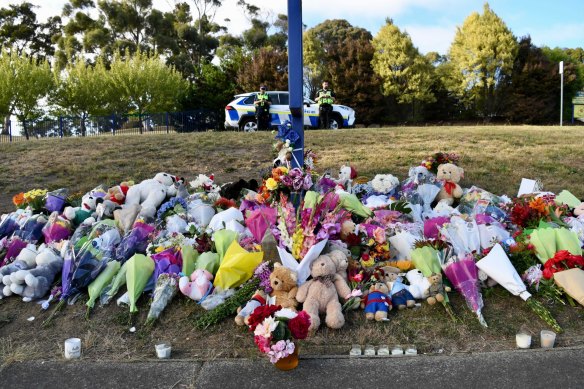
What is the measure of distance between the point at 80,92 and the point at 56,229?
25572 millimetres

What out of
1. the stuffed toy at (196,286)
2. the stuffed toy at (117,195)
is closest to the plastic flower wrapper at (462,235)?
the stuffed toy at (196,286)

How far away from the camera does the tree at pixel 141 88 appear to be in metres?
28.8

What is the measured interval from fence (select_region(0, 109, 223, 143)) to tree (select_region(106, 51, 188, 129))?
4833 millimetres

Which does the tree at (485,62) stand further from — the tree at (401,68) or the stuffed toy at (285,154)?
the stuffed toy at (285,154)

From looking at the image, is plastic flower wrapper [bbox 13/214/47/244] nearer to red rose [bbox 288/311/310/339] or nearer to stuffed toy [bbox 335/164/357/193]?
stuffed toy [bbox 335/164/357/193]

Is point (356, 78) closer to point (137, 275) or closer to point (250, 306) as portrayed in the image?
point (137, 275)

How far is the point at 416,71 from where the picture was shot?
29.1 meters

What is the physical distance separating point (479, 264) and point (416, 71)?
27.0 meters

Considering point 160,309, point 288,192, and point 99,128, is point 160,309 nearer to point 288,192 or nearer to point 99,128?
point 288,192

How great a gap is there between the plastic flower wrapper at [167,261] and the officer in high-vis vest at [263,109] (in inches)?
451

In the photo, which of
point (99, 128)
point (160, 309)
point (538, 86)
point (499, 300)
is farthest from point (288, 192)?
point (538, 86)

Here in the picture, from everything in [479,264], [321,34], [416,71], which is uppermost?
[321,34]

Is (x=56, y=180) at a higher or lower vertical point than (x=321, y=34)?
lower

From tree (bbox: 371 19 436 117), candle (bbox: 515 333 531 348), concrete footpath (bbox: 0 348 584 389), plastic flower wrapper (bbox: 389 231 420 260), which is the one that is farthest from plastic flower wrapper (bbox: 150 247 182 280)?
tree (bbox: 371 19 436 117)
